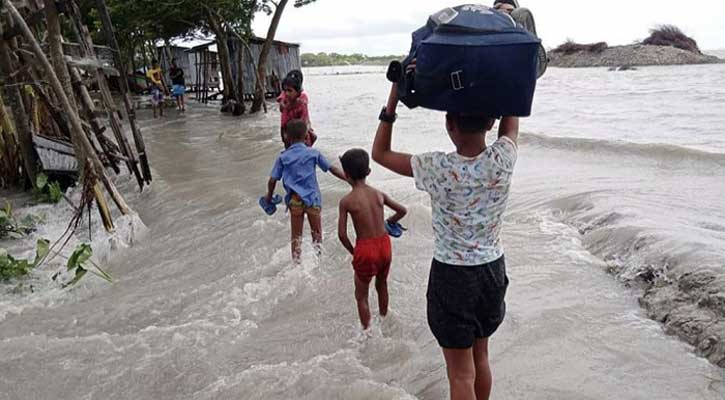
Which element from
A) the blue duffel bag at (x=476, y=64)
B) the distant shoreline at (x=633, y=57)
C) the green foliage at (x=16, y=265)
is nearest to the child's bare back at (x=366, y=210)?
the blue duffel bag at (x=476, y=64)

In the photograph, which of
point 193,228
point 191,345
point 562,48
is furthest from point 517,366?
point 562,48

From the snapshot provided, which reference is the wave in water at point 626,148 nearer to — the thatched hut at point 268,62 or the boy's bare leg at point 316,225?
the boy's bare leg at point 316,225

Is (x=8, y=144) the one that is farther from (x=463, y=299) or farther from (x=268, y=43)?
(x=268, y=43)

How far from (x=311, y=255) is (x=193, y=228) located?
72.2 inches

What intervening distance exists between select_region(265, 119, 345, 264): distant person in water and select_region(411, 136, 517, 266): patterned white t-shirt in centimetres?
220

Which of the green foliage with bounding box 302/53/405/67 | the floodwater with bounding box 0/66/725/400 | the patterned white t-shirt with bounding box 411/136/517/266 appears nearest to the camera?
the patterned white t-shirt with bounding box 411/136/517/266

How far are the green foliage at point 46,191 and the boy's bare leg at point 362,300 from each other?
4.99 m

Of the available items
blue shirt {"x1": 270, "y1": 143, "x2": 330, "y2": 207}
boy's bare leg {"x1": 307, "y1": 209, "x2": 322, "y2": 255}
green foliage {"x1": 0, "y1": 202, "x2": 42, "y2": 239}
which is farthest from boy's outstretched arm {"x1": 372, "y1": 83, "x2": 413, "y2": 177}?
green foliage {"x1": 0, "y1": 202, "x2": 42, "y2": 239}

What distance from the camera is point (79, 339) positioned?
3674 mm

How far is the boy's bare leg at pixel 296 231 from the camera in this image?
4719 mm

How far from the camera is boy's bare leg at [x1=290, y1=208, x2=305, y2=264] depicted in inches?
186

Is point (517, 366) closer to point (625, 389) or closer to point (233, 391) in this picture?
point (625, 389)

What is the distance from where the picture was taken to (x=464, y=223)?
7.16 feet

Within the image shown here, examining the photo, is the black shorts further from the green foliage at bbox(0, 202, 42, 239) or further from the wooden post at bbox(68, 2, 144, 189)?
the wooden post at bbox(68, 2, 144, 189)
